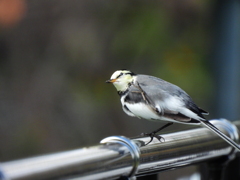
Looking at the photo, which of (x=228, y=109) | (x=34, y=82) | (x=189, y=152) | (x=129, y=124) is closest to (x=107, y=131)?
(x=129, y=124)

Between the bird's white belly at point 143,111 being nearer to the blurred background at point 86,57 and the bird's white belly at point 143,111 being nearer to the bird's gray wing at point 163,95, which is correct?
the bird's gray wing at point 163,95

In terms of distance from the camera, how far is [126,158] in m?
0.47

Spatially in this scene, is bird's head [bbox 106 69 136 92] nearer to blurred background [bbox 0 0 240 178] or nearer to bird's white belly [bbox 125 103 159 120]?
bird's white belly [bbox 125 103 159 120]

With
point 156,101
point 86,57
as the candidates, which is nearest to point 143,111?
point 156,101

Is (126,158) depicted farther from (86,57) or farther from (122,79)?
(86,57)

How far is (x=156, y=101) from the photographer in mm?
488

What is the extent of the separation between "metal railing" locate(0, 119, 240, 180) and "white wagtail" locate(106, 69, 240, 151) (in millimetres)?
26

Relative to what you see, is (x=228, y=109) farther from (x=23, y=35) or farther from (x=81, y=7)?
(x=23, y=35)

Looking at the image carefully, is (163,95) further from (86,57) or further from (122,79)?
(86,57)

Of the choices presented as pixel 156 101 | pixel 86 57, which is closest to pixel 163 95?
pixel 156 101

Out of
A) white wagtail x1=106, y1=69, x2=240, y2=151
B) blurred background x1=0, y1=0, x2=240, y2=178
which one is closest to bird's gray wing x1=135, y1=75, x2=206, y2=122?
white wagtail x1=106, y1=69, x2=240, y2=151

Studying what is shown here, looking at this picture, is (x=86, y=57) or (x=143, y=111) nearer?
(x=143, y=111)

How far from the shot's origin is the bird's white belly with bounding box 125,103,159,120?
1.59 feet

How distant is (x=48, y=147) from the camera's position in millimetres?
1514
